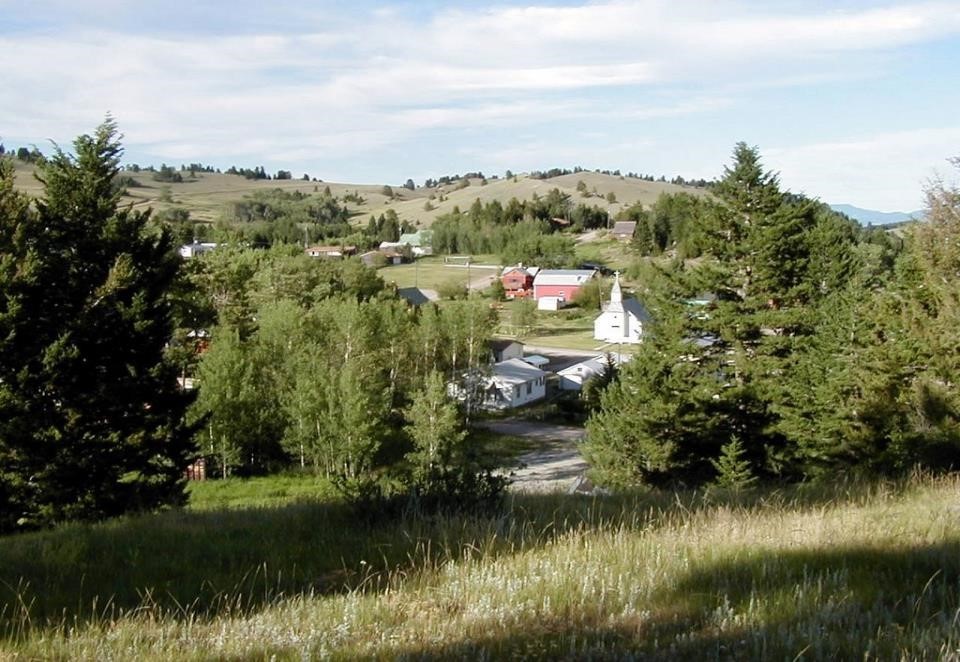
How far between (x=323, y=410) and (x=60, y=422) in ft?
53.2

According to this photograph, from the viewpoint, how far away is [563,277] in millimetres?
85125

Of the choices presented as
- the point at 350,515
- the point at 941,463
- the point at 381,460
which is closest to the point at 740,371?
the point at 941,463

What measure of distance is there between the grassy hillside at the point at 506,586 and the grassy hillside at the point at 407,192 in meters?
126

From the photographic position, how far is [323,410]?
31.9 metres

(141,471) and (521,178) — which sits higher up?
(521,178)

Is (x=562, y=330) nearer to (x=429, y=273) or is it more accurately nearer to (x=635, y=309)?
(x=635, y=309)

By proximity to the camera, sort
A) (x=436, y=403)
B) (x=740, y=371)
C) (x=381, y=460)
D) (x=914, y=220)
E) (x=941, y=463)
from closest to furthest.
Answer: (x=941, y=463) → (x=914, y=220) → (x=740, y=371) → (x=436, y=403) → (x=381, y=460)

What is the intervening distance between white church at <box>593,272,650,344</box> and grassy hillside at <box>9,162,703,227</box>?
75.1 meters

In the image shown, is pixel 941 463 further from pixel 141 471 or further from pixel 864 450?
pixel 141 471

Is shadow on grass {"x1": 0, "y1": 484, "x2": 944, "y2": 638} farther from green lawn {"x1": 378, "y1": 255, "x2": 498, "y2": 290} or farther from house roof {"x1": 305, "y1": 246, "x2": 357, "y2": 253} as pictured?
house roof {"x1": 305, "y1": 246, "x2": 357, "y2": 253}

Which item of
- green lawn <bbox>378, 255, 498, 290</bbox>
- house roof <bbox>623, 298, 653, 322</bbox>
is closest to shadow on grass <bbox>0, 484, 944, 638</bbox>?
house roof <bbox>623, 298, 653, 322</bbox>

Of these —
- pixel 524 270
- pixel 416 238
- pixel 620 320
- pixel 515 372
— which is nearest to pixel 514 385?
pixel 515 372

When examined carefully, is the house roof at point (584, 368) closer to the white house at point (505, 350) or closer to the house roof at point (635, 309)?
the white house at point (505, 350)

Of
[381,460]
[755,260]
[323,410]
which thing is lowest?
[381,460]
